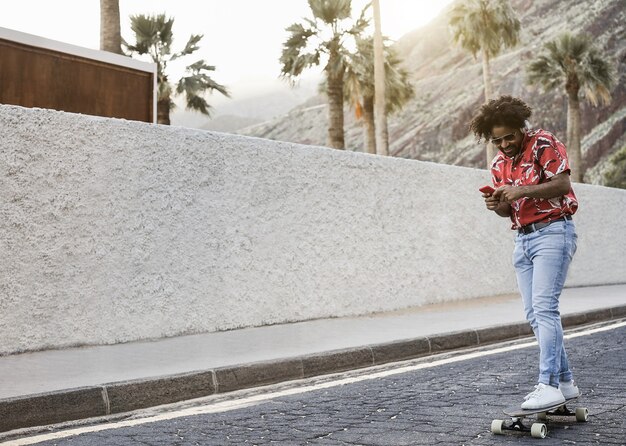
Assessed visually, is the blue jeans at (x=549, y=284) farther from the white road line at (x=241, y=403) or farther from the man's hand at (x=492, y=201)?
the white road line at (x=241, y=403)

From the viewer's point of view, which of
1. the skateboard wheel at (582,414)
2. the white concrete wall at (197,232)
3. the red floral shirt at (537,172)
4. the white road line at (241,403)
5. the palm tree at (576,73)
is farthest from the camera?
the palm tree at (576,73)

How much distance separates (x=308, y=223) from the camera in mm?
10703

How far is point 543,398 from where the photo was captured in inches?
183

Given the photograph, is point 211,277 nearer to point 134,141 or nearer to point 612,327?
point 134,141

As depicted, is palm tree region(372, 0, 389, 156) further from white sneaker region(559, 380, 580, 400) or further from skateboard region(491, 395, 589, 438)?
skateboard region(491, 395, 589, 438)

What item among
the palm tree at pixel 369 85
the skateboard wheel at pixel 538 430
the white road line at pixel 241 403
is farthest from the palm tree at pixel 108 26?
the skateboard wheel at pixel 538 430

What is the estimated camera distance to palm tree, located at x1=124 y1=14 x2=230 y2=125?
26.0 metres

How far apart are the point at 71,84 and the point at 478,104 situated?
6904cm

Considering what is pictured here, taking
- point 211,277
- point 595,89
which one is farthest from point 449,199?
point 595,89

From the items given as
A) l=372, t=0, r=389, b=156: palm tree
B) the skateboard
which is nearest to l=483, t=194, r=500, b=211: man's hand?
the skateboard

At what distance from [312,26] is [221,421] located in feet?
82.9

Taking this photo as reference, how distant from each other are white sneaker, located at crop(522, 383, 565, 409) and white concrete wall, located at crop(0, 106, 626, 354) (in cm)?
491

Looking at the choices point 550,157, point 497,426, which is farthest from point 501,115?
point 497,426

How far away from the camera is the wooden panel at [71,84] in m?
9.88
